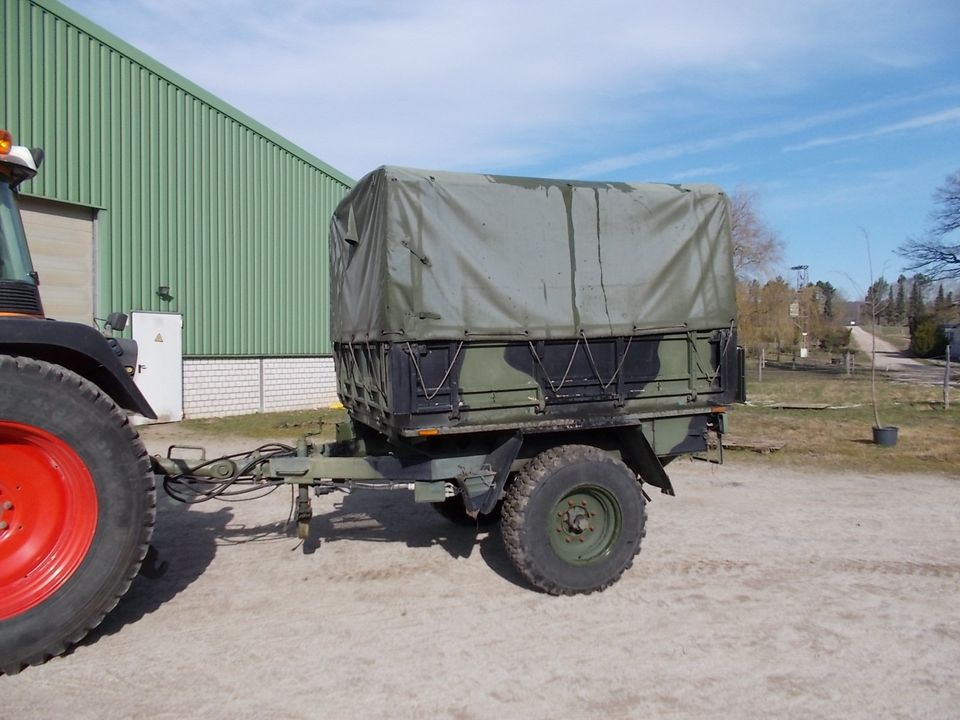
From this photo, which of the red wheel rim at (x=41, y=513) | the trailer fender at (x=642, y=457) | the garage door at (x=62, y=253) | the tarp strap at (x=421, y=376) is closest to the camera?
the red wheel rim at (x=41, y=513)

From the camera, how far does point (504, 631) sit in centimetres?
420

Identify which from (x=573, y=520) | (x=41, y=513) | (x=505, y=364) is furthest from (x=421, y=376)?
(x=41, y=513)

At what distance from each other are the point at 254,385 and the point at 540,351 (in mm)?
12313

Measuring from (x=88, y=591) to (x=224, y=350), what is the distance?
1200 centimetres

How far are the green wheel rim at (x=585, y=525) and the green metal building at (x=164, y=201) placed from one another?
11.2 meters

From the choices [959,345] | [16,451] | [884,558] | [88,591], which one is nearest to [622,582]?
[884,558]

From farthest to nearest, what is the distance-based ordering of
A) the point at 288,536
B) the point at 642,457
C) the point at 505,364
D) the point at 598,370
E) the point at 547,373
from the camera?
the point at 288,536, the point at 642,457, the point at 598,370, the point at 547,373, the point at 505,364

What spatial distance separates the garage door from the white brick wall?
2498mm

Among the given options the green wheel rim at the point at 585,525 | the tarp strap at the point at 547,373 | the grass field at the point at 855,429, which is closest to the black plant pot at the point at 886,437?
the grass field at the point at 855,429

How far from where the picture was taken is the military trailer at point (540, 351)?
15.0 feet

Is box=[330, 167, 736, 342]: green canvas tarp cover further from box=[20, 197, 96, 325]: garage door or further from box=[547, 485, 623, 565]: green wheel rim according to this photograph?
box=[20, 197, 96, 325]: garage door

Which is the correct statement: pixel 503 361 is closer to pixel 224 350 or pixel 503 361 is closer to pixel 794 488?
pixel 794 488

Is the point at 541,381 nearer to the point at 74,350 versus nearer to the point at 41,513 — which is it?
the point at 74,350

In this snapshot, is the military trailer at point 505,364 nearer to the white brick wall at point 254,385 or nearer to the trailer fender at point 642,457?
the trailer fender at point 642,457
